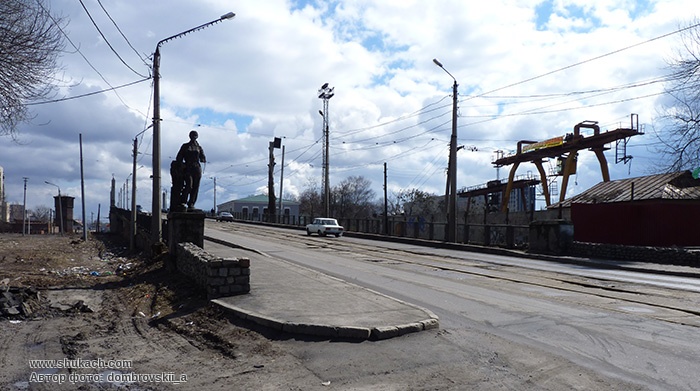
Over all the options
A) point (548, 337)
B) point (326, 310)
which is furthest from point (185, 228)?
point (548, 337)

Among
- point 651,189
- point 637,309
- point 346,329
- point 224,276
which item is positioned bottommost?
point 637,309

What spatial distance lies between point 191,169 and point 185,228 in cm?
199

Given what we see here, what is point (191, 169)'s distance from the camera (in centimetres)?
1664

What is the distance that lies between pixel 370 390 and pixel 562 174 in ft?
173

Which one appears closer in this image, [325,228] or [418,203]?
[325,228]

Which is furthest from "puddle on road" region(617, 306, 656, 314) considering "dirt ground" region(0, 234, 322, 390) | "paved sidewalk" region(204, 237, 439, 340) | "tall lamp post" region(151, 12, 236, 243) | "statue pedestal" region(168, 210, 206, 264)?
"tall lamp post" region(151, 12, 236, 243)

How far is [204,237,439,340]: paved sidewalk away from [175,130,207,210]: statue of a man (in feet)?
17.3

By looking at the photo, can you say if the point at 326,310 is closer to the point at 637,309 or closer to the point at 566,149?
the point at 637,309

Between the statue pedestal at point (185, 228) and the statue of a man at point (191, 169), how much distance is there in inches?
35.4

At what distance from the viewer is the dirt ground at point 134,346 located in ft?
19.9

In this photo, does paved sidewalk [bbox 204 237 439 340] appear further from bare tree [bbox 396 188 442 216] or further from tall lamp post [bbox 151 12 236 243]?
bare tree [bbox 396 188 442 216]

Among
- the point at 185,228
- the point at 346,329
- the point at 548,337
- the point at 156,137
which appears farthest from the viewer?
the point at 156,137

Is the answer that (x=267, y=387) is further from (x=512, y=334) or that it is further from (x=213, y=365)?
(x=512, y=334)

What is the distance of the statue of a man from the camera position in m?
16.6
